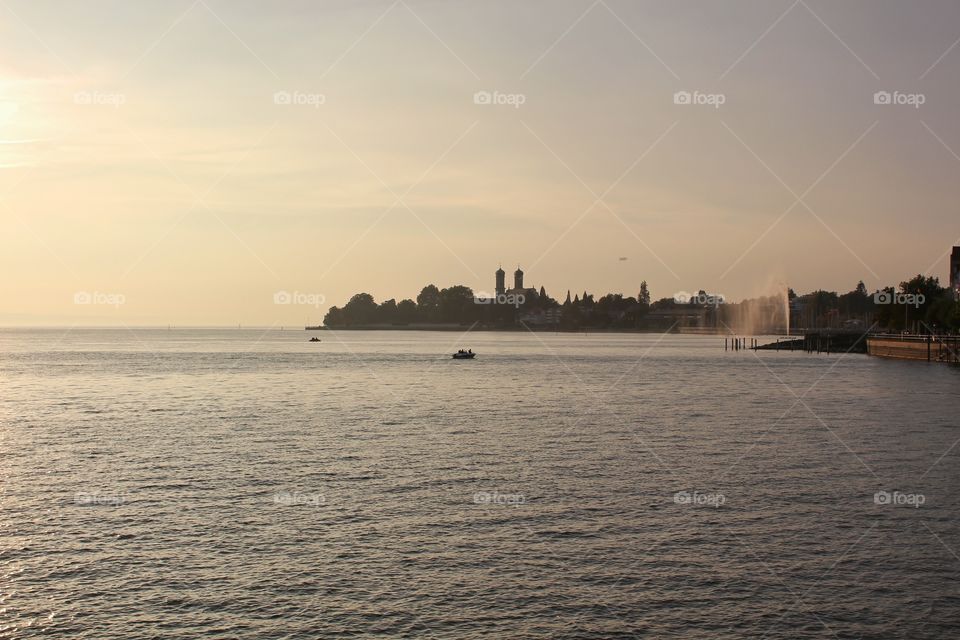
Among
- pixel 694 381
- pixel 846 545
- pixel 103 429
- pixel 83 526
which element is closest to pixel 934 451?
pixel 846 545

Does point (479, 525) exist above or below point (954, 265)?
below

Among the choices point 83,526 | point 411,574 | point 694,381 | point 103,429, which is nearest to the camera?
point 411,574

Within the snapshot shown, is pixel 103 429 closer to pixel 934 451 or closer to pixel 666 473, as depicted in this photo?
pixel 666 473

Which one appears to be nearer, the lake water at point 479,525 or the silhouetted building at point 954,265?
the lake water at point 479,525

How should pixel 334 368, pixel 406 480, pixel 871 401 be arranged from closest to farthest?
pixel 406 480, pixel 871 401, pixel 334 368

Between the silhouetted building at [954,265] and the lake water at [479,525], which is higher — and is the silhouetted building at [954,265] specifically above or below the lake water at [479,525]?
above

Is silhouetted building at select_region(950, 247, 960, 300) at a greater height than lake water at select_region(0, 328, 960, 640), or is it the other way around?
silhouetted building at select_region(950, 247, 960, 300)

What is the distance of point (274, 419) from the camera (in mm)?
66875

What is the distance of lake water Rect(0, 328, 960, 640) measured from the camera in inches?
918

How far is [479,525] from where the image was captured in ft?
106

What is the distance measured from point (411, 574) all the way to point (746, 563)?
9899 mm

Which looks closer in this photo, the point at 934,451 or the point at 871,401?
the point at 934,451

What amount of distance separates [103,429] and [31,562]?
3508 centimetres

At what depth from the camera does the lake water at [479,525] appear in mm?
23328
